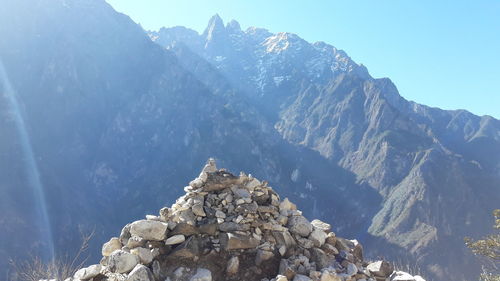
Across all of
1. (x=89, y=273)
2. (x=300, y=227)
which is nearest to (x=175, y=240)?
(x=89, y=273)

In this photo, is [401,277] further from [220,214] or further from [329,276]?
[220,214]

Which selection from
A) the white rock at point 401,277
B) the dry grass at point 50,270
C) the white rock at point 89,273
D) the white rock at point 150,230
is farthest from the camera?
the dry grass at point 50,270

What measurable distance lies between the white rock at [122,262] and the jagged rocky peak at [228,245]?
0.02 m

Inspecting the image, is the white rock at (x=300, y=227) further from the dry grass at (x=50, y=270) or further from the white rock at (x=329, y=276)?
the dry grass at (x=50, y=270)

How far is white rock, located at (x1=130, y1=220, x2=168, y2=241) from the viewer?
10.1 meters

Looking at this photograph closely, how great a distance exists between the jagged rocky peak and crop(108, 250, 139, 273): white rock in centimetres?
2

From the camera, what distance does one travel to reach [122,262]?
31.1 feet

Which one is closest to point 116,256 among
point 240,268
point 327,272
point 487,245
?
point 240,268

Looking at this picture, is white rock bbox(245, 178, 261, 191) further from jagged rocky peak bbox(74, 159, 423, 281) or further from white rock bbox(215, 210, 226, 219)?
white rock bbox(215, 210, 226, 219)

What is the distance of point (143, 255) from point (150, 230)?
0.64m

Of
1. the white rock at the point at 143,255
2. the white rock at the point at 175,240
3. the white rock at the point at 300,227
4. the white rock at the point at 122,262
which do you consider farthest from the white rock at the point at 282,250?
the white rock at the point at 122,262

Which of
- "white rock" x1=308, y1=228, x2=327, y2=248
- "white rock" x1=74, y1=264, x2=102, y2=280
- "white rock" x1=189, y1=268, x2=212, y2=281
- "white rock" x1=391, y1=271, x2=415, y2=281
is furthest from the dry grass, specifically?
"white rock" x1=391, y1=271, x2=415, y2=281

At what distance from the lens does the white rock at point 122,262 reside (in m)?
9.43

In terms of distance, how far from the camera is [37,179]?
19050 cm
